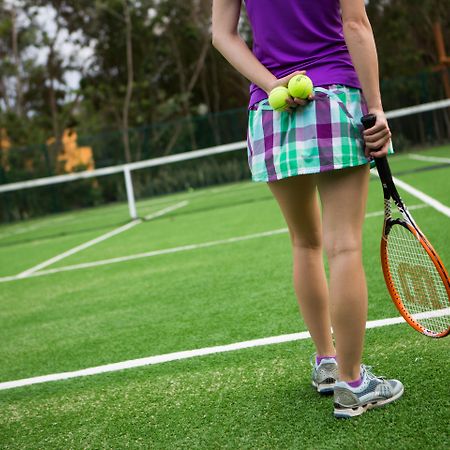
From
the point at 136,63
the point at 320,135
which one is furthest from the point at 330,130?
the point at 136,63

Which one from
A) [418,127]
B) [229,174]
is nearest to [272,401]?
[229,174]

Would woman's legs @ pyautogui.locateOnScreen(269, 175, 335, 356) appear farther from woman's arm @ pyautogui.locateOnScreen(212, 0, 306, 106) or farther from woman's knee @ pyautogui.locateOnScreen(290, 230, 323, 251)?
woman's arm @ pyautogui.locateOnScreen(212, 0, 306, 106)

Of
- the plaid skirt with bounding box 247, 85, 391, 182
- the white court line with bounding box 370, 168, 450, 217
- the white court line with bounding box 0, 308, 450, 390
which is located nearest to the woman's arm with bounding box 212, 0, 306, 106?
the plaid skirt with bounding box 247, 85, 391, 182

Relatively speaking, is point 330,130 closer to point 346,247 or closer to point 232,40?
point 346,247

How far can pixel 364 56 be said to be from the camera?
7.44 ft

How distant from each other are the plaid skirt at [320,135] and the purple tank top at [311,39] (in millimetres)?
62

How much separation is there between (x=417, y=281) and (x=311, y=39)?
0.99 metres

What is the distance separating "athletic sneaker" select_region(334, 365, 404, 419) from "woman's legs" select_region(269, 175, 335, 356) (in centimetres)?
28

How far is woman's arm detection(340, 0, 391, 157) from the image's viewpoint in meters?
2.26

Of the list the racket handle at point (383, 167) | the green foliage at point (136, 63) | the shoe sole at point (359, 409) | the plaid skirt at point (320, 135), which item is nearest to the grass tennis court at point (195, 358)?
the shoe sole at point (359, 409)

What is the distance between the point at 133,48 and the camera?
89.1 feet

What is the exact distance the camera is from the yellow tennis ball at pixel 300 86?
7.37 ft

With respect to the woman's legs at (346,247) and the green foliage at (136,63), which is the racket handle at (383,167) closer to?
the woman's legs at (346,247)

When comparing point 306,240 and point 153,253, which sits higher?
point 306,240
